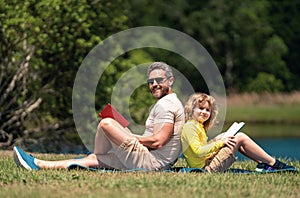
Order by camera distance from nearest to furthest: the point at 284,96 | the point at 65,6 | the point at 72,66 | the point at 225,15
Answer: the point at 65,6, the point at 72,66, the point at 284,96, the point at 225,15

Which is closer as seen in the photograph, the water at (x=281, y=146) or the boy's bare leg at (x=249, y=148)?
the boy's bare leg at (x=249, y=148)

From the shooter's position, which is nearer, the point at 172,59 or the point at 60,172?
the point at 60,172

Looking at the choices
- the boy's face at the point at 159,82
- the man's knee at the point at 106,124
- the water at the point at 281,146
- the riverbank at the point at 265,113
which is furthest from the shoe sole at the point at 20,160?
the riverbank at the point at 265,113

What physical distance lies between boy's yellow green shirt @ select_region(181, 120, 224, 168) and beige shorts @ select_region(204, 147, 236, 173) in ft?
0.19

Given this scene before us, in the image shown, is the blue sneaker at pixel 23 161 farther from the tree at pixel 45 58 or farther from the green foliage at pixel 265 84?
the green foliage at pixel 265 84

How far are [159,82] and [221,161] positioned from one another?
0.99m

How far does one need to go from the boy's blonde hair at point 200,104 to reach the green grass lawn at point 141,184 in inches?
22.9

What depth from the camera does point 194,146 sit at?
7.59 metres

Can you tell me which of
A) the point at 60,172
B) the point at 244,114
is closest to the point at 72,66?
the point at 60,172

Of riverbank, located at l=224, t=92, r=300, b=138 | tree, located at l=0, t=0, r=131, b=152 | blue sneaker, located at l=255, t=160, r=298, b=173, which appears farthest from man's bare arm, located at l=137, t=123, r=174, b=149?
riverbank, located at l=224, t=92, r=300, b=138

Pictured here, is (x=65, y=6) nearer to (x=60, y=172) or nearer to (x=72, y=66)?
(x=72, y=66)

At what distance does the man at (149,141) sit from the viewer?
751 centimetres

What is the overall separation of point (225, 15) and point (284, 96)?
17.8ft

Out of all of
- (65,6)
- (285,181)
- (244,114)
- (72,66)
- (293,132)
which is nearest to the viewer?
(285,181)
